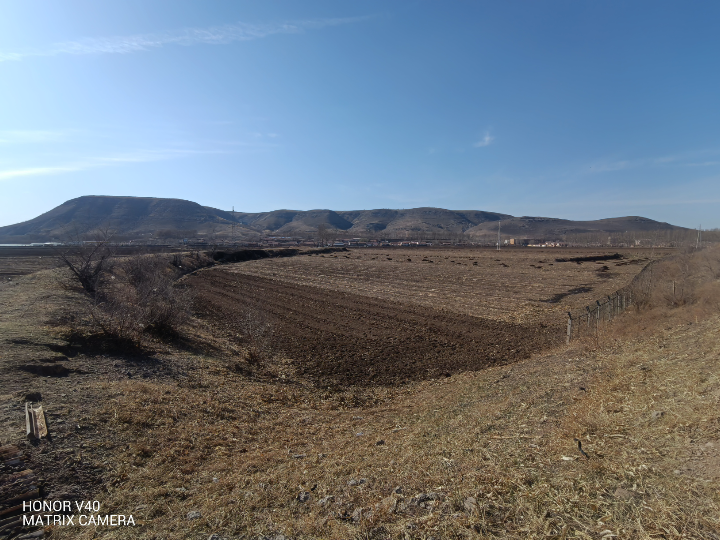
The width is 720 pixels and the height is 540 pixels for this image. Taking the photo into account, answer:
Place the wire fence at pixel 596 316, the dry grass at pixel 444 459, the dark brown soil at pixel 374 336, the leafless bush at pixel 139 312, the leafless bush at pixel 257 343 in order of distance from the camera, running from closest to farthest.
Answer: the dry grass at pixel 444 459
the leafless bush at pixel 139 312
the dark brown soil at pixel 374 336
the leafless bush at pixel 257 343
the wire fence at pixel 596 316

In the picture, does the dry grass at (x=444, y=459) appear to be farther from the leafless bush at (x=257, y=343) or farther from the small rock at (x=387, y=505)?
the leafless bush at (x=257, y=343)

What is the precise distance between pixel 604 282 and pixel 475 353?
98.1ft

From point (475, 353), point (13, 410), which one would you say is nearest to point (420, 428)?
point (13, 410)

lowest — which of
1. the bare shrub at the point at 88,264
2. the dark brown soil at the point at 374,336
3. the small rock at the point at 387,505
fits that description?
the dark brown soil at the point at 374,336

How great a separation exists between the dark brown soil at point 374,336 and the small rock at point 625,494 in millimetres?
8424

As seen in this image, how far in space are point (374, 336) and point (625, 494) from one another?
46.7 ft

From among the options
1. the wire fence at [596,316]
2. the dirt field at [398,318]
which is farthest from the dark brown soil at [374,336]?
the wire fence at [596,316]

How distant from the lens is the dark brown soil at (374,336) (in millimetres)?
13828

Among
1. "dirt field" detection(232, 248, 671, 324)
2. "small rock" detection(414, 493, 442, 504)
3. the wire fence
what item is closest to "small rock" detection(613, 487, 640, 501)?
"small rock" detection(414, 493, 442, 504)

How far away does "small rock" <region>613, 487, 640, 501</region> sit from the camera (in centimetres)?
422

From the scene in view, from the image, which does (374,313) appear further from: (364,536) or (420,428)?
(364,536)

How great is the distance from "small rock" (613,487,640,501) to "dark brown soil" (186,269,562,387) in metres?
8.42

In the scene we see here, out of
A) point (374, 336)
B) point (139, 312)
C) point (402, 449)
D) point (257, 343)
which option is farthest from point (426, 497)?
point (374, 336)

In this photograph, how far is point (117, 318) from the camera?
1283 centimetres
